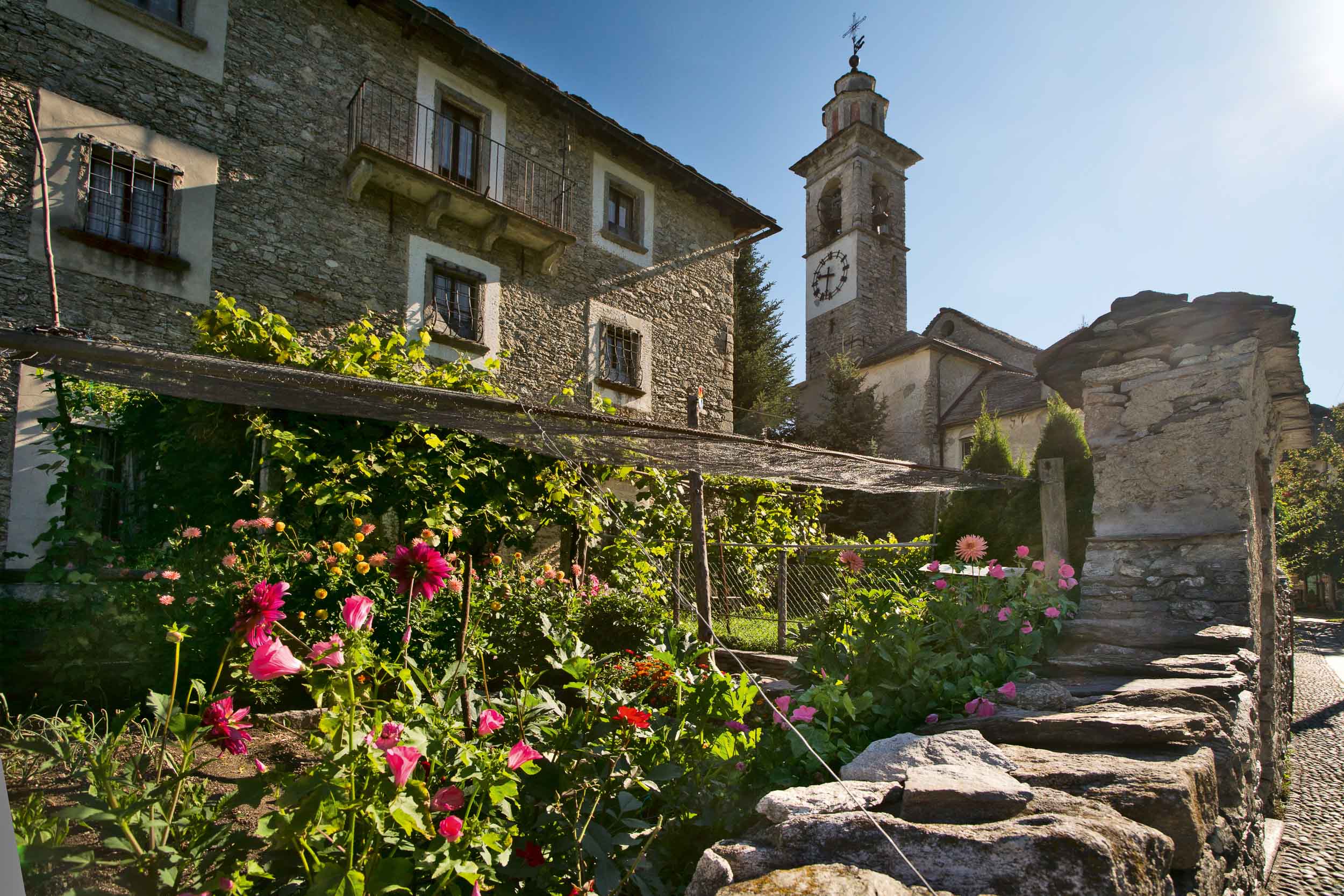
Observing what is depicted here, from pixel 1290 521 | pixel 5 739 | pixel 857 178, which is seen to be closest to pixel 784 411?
pixel 857 178

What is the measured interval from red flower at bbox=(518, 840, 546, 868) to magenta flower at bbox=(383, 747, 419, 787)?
1.14ft

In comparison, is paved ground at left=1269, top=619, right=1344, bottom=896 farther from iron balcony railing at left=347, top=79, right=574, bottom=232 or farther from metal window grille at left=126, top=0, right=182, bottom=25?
metal window grille at left=126, top=0, right=182, bottom=25

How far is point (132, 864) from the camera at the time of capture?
1.23 metres

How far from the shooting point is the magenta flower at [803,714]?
1799 millimetres

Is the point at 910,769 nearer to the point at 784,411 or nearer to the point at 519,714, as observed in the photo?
the point at 519,714

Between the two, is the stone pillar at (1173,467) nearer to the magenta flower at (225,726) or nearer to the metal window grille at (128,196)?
the magenta flower at (225,726)

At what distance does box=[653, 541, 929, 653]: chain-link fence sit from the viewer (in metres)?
6.54

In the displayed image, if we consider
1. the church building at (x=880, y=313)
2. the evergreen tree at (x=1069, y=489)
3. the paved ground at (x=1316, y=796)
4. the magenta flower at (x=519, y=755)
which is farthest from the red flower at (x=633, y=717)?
the church building at (x=880, y=313)

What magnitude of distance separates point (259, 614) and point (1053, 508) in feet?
13.4

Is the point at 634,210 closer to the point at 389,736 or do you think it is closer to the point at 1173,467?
the point at 1173,467

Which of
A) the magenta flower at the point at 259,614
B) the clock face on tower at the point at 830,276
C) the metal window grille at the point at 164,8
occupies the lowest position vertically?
the magenta flower at the point at 259,614

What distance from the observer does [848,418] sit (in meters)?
16.5

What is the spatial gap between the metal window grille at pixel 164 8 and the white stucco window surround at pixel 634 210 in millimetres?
4782

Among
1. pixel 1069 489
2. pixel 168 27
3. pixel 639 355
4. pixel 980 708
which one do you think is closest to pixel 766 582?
pixel 1069 489
